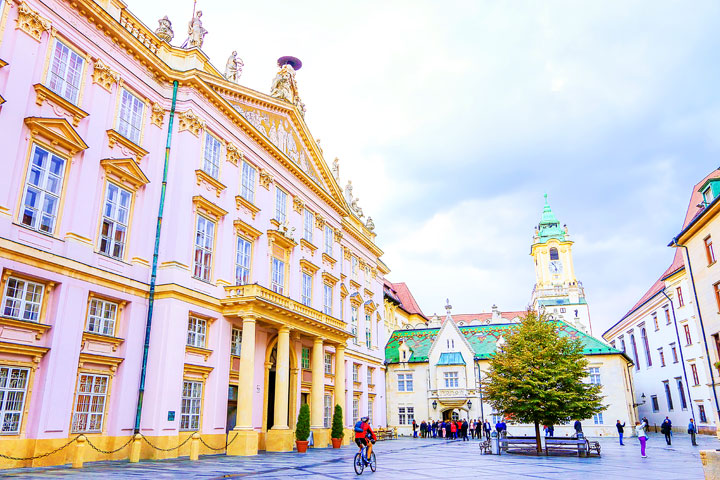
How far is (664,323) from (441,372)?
22.1 meters

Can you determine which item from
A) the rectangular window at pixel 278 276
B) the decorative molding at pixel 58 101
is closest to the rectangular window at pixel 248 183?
the rectangular window at pixel 278 276

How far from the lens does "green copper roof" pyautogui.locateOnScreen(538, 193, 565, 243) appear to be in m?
112

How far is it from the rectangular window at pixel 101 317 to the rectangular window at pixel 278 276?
1028 centimetres

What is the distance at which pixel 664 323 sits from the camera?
49.8 meters

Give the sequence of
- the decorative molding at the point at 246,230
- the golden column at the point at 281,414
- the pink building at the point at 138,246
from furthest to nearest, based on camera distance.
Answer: the decorative molding at the point at 246,230
the golden column at the point at 281,414
the pink building at the point at 138,246

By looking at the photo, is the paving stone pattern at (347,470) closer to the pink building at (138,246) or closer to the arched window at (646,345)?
the pink building at (138,246)

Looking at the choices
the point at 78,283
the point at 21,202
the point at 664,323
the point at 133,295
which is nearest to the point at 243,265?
the point at 133,295

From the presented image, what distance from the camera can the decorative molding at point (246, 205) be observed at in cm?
2655

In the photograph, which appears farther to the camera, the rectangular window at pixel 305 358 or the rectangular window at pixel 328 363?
the rectangular window at pixel 328 363

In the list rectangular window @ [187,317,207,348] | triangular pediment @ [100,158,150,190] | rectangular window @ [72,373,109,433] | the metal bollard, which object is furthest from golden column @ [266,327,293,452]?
the metal bollard

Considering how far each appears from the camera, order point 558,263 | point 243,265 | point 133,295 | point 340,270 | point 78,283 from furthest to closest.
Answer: point 558,263
point 340,270
point 243,265
point 133,295
point 78,283

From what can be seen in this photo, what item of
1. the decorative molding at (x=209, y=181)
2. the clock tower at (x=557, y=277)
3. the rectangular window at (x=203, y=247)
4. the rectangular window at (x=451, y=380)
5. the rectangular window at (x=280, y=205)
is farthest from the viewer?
the clock tower at (x=557, y=277)

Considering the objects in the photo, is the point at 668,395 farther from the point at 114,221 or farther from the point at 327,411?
the point at 114,221

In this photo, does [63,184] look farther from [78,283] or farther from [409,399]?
[409,399]
